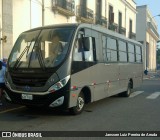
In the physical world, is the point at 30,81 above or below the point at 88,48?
Result: below

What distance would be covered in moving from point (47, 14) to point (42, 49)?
38.8ft

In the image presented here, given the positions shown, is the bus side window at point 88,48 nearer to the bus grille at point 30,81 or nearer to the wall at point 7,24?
the bus grille at point 30,81

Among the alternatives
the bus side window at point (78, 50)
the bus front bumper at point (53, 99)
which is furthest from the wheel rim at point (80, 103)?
the bus side window at point (78, 50)

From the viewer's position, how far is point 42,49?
28.4 feet

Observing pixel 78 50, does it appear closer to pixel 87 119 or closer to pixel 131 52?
pixel 87 119

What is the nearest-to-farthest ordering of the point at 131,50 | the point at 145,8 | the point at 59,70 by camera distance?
the point at 59,70 → the point at 131,50 → the point at 145,8

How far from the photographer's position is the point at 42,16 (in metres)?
19.5

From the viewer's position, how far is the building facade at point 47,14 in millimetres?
15836

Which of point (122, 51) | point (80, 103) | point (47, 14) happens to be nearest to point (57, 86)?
point (80, 103)

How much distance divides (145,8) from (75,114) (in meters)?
55.8

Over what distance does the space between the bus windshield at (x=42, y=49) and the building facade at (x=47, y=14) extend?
Result: 689cm

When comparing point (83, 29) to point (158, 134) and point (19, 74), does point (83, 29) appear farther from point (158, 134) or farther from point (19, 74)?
point (158, 134)

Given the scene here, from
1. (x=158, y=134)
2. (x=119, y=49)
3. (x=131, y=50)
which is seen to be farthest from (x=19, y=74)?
(x=131, y=50)

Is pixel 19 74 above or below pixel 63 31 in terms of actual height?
below
